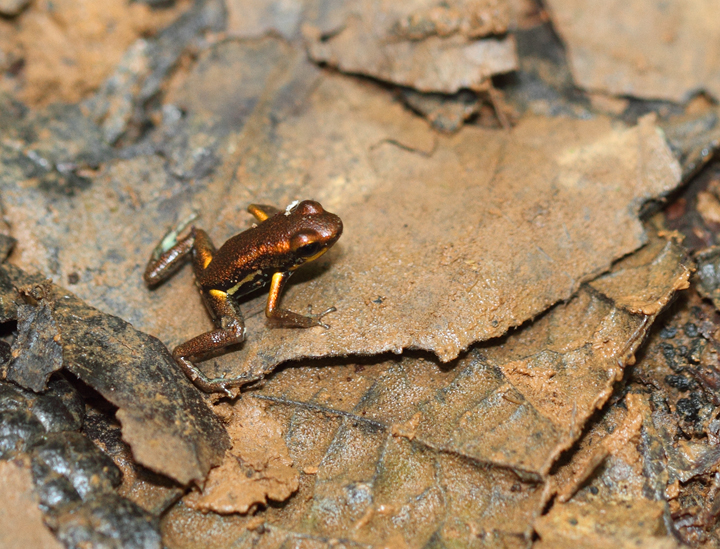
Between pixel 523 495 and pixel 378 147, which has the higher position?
pixel 378 147

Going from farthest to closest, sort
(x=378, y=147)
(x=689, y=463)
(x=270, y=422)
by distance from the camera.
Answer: (x=378, y=147)
(x=270, y=422)
(x=689, y=463)

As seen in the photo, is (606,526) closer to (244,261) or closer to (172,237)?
(244,261)

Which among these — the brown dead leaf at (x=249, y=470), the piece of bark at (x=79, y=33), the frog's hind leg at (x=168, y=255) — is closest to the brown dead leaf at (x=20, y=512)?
the brown dead leaf at (x=249, y=470)

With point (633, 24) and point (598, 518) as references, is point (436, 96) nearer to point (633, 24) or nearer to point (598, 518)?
point (633, 24)

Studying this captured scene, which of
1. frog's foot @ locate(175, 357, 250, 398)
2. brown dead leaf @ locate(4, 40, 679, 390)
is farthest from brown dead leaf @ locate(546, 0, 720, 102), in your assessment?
frog's foot @ locate(175, 357, 250, 398)

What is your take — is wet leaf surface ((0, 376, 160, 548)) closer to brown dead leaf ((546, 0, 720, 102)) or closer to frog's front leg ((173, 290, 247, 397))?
frog's front leg ((173, 290, 247, 397))

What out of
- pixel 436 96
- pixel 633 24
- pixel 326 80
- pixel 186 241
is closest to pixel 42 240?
pixel 186 241

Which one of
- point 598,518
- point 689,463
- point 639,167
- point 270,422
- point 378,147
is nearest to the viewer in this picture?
point 598,518

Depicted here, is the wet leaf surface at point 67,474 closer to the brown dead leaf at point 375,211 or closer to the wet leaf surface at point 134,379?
the wet leaf surface at point 134,379
